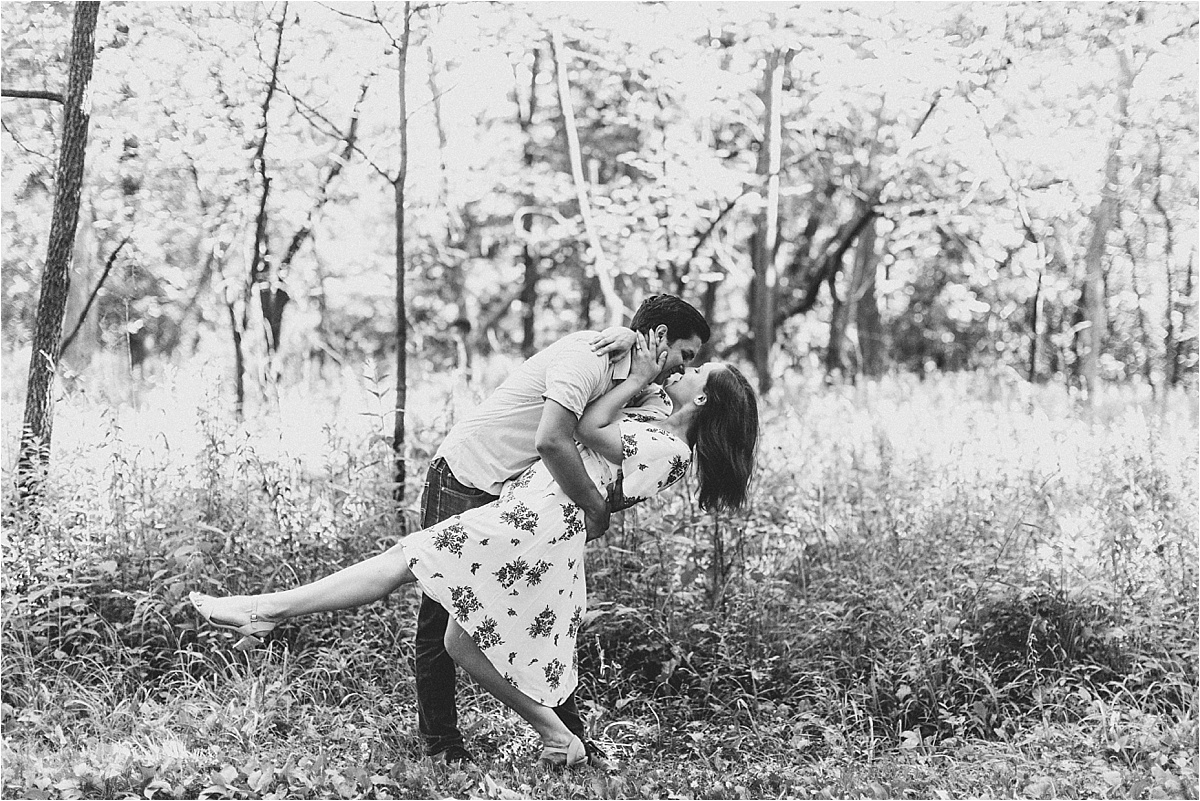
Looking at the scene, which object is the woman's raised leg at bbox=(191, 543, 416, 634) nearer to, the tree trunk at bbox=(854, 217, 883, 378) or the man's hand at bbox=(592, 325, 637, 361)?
the man's hand at bbox=(592, 325, 637, 361)

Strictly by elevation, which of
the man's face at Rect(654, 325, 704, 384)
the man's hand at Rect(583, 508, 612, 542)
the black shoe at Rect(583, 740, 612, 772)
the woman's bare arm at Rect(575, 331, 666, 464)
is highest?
the man's face at Rect(654, 325, 704, 384)

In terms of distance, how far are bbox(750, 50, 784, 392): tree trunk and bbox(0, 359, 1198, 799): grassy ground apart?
185 inches

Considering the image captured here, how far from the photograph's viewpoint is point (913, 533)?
16.9 feet

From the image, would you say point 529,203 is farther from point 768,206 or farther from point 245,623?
point 245,623

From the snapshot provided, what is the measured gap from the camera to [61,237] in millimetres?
4867

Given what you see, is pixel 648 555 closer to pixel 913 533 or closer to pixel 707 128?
pixel 913 533

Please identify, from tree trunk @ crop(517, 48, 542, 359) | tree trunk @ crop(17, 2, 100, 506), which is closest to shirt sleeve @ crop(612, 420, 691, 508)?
tree trunk @ crop(17, 2, 100, 506)

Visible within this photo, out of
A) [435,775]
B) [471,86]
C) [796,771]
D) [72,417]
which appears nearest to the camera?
[435,775]

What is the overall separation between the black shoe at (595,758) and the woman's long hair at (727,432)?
0.98 m

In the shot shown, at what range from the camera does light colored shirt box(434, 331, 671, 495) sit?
3.42m

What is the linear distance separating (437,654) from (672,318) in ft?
4.52

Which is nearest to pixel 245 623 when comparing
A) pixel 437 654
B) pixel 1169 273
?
pixel 437 654

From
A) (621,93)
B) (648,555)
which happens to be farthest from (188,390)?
(621,93)

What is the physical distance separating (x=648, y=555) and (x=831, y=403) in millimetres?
4422
